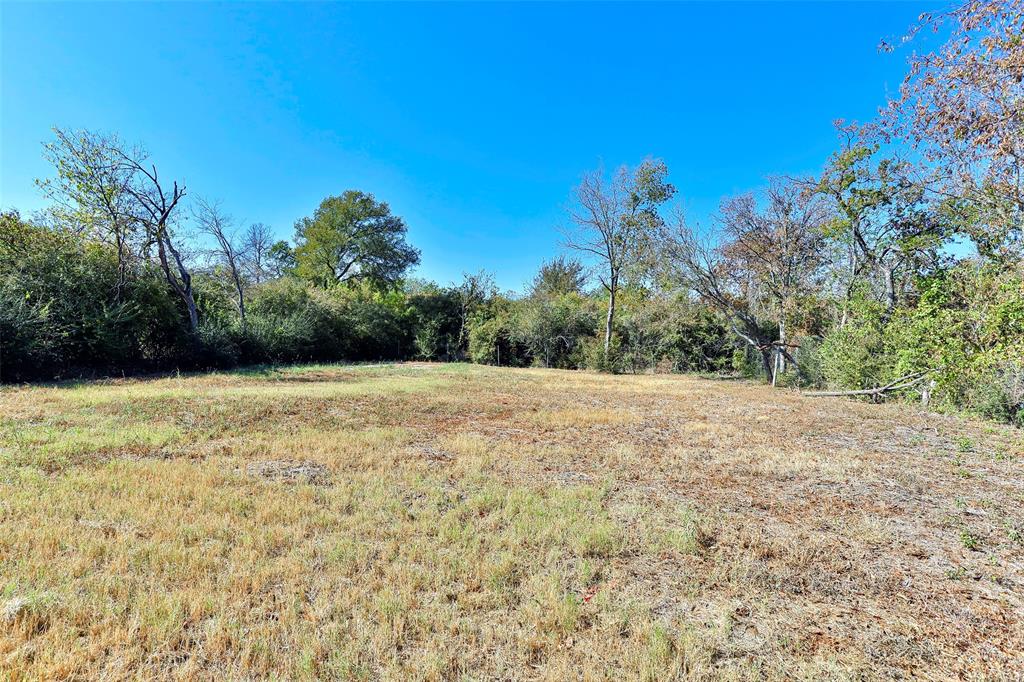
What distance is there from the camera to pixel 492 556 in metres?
2.83

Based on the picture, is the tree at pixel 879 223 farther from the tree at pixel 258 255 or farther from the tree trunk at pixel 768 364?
the tree at pixel 258 255

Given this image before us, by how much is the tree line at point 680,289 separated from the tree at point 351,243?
0.60ft

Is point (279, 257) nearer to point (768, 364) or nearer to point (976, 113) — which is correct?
point (768, 364)

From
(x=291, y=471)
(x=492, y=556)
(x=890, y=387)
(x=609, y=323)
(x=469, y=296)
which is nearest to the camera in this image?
(x=492, y=556)

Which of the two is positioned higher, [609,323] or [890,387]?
[609,323]

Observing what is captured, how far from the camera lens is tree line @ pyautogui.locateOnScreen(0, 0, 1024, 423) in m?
6.66

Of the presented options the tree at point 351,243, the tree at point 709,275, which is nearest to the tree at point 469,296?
the tree at point 351,243

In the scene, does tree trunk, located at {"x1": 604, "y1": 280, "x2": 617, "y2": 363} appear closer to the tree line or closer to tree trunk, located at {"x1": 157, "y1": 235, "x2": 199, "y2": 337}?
the tree line

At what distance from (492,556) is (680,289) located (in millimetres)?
16006

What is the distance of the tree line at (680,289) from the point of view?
6.66 metres

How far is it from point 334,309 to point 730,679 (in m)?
22.7

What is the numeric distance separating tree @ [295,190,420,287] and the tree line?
183 millimetres

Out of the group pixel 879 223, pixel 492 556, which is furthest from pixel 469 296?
pixel 492 556

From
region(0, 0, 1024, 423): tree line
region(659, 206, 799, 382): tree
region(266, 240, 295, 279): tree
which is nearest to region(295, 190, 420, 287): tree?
region(0, 0, 1024, 423): tree line
